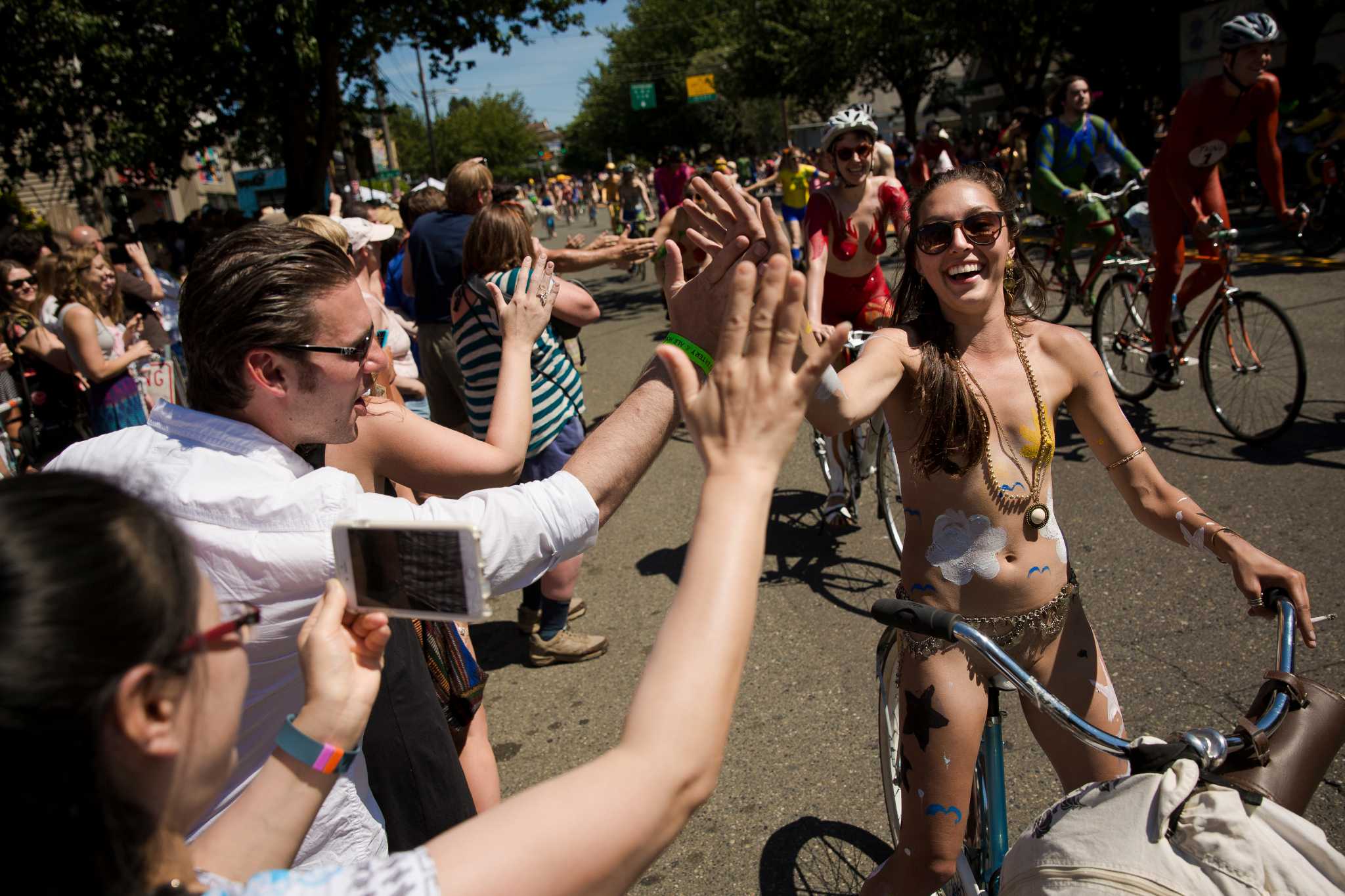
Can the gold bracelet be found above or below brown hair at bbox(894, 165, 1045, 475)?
below

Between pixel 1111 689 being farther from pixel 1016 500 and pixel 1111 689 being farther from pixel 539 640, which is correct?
pixel 539 640

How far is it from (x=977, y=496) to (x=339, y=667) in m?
1.55

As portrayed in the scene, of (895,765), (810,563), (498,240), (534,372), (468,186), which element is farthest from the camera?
(468,186)

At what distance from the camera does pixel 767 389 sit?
106cm

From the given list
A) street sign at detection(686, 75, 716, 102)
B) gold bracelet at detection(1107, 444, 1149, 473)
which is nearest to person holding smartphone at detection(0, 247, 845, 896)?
gold bracelet at detection(1107, 444, 1149, 473)

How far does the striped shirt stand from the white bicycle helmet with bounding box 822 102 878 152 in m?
2.25

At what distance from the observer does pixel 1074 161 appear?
23.4 ft

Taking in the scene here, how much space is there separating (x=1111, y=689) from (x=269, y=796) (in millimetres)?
1903

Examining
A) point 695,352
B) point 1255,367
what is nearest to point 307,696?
point 695,352

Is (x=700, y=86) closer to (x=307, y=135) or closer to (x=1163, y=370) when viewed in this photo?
(x=307, y=135)

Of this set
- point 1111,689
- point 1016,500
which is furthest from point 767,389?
point 1111,689

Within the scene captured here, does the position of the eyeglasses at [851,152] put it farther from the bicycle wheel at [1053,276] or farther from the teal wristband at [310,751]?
the teal wristband at [310,751]

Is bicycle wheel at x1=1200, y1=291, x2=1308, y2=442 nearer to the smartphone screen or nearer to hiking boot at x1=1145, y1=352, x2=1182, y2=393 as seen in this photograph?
hiking boot at x1=1145, y1=352, x2=1182, y2=393

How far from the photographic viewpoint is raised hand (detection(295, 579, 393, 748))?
117cm
